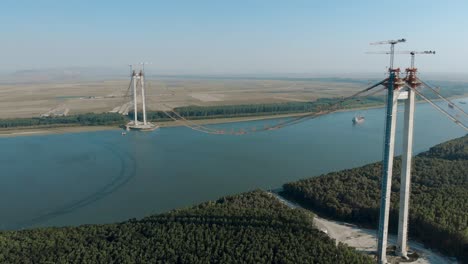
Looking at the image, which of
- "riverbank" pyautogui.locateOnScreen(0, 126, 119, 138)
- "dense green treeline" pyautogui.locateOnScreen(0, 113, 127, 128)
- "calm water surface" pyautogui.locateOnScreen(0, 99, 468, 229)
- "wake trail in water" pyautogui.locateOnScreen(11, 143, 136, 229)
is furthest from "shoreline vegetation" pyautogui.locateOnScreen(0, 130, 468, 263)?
"dense green treeline" pyautogui.locateOnScreen(0, 113, 127, 128)

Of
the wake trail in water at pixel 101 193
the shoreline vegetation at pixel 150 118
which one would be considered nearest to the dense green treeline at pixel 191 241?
the wake trail in water at pixel 101 193

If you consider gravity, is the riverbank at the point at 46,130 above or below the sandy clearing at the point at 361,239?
above

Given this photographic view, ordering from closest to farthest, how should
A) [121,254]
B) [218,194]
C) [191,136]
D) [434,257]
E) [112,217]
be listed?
1. [121,254]
2. [434,257]
3. [112,217]
4. [218,194]
5. [191,136]

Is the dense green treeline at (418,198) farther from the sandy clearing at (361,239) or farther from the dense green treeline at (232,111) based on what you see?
the dense green treeline at (232,111)

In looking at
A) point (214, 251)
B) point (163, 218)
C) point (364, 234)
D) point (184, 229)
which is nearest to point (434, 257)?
point (364, 234)

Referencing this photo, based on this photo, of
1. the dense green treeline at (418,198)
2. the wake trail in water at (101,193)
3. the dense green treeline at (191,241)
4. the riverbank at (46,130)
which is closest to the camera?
the dense green treeline at (191,241)

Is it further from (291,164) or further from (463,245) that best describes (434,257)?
(291,164)


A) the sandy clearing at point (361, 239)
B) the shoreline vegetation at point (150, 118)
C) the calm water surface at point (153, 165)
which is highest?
the shoreline vegetation at point (150, 118)

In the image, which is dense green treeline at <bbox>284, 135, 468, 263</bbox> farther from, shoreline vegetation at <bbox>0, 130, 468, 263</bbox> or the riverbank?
the riverbank
